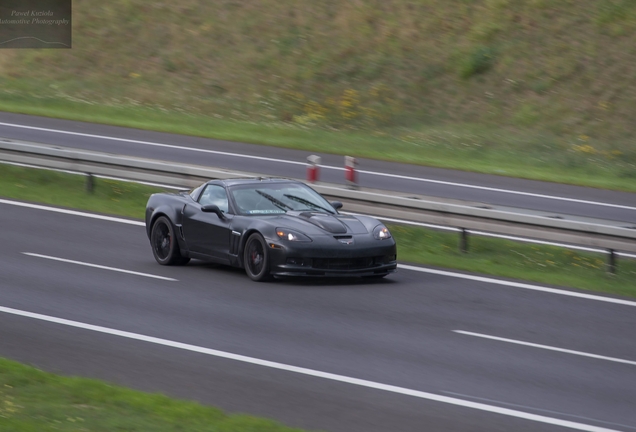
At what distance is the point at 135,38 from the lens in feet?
121

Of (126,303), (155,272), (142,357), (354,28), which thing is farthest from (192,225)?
(354,28)

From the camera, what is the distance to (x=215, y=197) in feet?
45.2

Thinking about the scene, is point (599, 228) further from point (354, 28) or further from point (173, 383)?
point (354, 28)

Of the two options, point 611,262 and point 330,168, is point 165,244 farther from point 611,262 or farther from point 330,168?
point 330,168

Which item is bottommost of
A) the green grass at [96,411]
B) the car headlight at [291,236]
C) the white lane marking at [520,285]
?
the white lane marking at [520,285]

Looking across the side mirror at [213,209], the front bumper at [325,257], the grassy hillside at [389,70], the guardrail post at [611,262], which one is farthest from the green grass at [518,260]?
the grassy hillside at [389,70]

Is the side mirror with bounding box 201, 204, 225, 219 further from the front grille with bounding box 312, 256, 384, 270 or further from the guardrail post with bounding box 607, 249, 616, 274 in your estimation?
the guardrail post with bounding box 607, 249, 616, 274

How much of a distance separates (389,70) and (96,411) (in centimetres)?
2623

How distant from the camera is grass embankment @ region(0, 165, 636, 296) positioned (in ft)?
45.4

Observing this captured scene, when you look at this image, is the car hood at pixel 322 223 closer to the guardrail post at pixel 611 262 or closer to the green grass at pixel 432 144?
the guardrail post at pixel 611 262

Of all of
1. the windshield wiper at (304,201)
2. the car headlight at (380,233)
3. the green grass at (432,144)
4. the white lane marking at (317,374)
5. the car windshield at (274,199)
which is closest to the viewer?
the white lane marking at (317,374)

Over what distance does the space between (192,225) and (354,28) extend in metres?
22.0

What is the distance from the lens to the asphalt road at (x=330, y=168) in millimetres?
20969

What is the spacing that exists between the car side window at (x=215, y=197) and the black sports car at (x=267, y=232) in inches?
0.5
